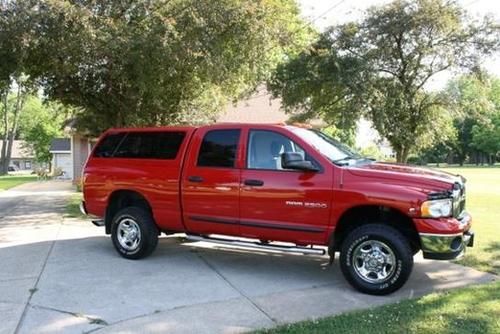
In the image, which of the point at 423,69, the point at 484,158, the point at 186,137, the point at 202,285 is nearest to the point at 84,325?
the point at 202,285

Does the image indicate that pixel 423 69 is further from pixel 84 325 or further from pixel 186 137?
pixel 84 325

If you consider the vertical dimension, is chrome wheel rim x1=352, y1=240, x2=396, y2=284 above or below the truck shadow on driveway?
above

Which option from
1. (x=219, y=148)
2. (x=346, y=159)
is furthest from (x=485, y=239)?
(x=219, y=148)

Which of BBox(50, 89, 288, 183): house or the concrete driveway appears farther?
BBox(50, 89, 288, 183): house

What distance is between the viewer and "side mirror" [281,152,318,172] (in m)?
6.84

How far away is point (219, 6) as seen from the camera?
526 inches

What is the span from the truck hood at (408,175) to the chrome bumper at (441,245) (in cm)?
56

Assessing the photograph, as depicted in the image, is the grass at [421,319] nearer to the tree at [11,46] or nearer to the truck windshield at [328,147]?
the truck windshield at [328,147]

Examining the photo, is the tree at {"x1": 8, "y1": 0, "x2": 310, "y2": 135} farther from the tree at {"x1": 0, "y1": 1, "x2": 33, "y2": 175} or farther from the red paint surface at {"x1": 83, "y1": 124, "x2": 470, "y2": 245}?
the red paint surface at {"x1": 83, "y1": 124, "x2": 470, "y2": 245}

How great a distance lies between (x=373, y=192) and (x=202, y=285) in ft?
7.88

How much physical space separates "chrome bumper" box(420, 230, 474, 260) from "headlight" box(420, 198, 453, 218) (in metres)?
0.23

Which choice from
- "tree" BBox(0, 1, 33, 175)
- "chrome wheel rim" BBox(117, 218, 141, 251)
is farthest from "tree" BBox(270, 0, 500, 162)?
"chrome wheel rim" BBox(117, 218, 141, 251)

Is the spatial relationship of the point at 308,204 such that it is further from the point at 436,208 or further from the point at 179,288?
the point at 179,288

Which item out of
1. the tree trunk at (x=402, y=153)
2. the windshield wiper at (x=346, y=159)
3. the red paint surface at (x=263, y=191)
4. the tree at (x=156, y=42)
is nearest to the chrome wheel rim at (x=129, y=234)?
the red paint surface at (x=263, y=191)
